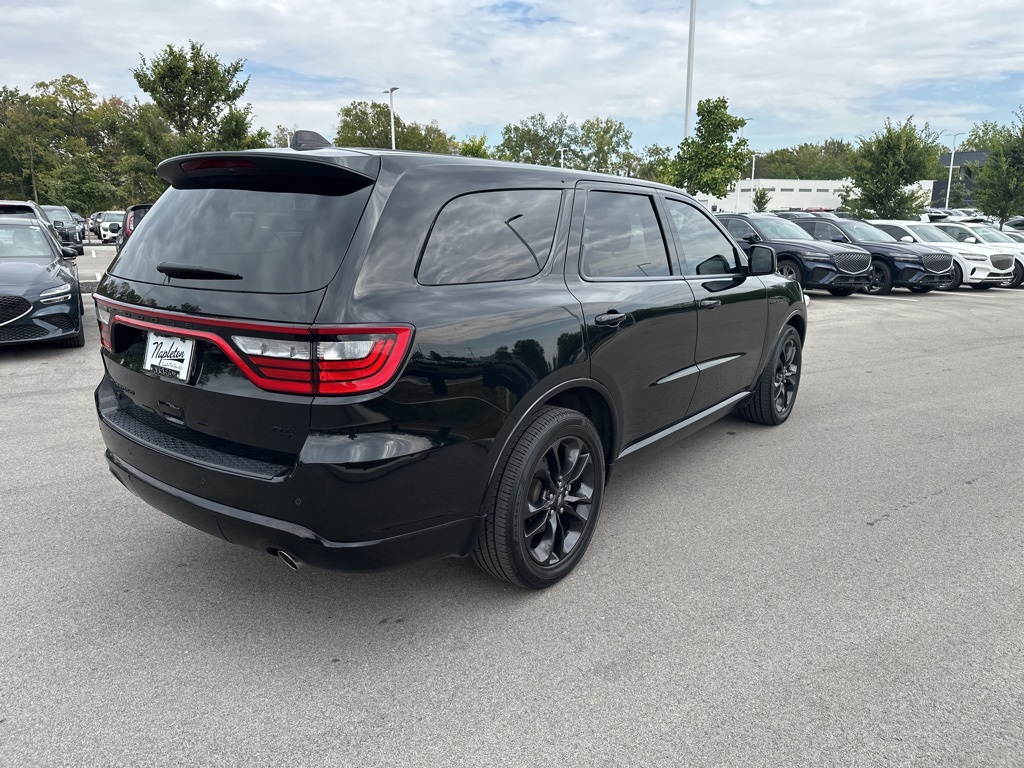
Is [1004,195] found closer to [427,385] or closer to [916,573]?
[916,573]

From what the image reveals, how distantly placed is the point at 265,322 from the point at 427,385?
549 millimetres

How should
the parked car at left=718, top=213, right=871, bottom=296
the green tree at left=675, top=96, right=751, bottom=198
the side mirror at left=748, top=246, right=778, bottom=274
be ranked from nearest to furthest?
1. the side mirror at left=748, top=246, right=778, bottom=274
2. the parked car at left=718, top=213, right=871, bottom=296
3. the green tree at left=675, top=96, right=751, bottom=198

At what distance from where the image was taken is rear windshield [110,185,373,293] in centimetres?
237

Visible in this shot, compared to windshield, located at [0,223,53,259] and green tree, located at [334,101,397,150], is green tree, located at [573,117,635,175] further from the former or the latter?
windshield, located at [0,223,53,259]

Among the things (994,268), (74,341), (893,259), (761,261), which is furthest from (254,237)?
(994,268)

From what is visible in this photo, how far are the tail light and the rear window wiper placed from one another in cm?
18

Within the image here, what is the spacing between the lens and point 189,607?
2.94 metres

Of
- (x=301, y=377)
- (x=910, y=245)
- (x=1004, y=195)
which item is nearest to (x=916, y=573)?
(x=301, y=377)

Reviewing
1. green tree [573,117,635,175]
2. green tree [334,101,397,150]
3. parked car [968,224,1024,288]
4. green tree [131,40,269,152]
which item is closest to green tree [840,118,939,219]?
parked car [968,224,1024,288]

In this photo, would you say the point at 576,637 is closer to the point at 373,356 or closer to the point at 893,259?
the point at 373,356

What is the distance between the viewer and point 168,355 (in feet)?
8.61

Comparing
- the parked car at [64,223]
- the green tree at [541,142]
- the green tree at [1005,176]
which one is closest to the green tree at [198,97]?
the parked car at [64,223]

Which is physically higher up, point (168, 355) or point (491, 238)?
point (491, 238)

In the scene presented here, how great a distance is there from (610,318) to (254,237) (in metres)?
1.52
